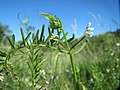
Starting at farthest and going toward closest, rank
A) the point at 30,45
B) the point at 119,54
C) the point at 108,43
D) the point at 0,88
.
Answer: the point at 108,43 < the point at 119,54 < the point at 0,88 < the point at 30,45

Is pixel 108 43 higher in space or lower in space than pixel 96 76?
higher

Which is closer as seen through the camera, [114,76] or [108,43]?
[114,76]

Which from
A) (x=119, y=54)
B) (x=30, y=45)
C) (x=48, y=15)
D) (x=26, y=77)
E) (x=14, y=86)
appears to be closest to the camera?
(x=48, y=15)

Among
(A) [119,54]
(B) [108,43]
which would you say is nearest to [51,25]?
(A) [119,54]

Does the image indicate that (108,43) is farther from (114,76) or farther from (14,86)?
(14,86)

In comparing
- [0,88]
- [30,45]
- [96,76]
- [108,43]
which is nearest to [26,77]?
[96,76]

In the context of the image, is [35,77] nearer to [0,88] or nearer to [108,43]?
[0,88]

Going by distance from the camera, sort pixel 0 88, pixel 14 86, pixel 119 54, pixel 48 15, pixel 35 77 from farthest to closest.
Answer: pixel 119 54, pixel 14 86, pixel 0 88, pixel 35 77, pixel 48 15

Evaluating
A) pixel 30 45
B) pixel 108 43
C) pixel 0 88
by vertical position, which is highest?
pixel 108 43

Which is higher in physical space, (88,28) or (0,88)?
(88,28)
